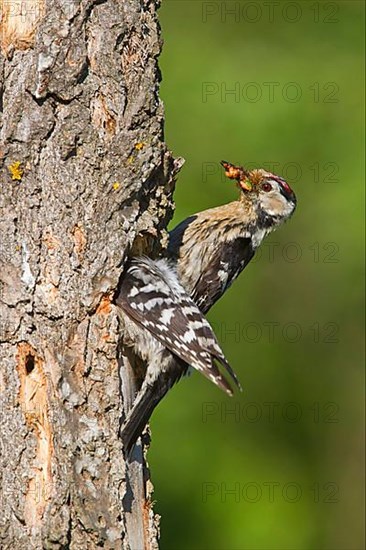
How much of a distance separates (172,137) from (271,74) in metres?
0.88

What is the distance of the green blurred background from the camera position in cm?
809

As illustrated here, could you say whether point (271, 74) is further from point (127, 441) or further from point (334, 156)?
point (127, 441)

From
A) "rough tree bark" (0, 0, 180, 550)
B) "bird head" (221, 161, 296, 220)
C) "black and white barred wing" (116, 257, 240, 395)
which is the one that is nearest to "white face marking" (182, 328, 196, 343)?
"black and white barred wing" (116, 257, 240, 395)

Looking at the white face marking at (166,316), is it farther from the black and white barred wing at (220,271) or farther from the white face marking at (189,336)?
the black and white barred wing at (220,271)

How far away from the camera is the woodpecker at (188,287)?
398 centimetres

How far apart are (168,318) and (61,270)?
1.97ft

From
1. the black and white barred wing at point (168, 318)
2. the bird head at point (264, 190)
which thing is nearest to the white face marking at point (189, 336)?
the black and white barred wing at point (168, 318)

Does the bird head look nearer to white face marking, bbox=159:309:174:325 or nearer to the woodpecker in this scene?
the woodpecker

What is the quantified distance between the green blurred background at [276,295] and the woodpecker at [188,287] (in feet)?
6.98

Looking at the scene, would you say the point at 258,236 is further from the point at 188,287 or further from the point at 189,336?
the point at 189,336

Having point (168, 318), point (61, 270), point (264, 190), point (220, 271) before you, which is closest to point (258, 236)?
point (264, 190)

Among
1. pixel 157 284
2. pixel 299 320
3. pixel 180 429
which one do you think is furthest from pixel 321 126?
pixel 157 284

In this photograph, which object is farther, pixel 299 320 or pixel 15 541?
pixel 299 320

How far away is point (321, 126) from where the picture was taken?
840 centimetres
